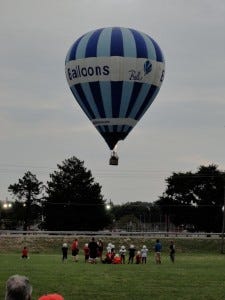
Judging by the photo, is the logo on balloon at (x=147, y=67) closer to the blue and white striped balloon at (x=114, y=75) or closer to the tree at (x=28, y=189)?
the blue and white striped balloon at (x=114, y=75)

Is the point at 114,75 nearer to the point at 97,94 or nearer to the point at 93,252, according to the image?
the point at 97,94

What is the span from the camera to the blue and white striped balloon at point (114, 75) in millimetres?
28906

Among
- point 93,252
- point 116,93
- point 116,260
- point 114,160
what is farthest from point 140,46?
point 116,260

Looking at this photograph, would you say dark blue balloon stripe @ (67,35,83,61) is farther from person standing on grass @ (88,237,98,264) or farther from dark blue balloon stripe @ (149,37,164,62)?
person standing on grass @ (88,237,98,264)

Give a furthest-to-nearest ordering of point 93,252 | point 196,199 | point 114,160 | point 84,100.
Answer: point 196,199 → point 93,252 → point 84,100 → point 114,160

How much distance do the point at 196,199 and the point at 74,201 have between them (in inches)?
955

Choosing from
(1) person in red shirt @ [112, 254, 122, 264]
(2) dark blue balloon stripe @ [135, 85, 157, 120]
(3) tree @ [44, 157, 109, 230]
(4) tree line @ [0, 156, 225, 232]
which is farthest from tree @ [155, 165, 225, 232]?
(2) dark blue balloon stripe @ [135, 85, 157, 120]

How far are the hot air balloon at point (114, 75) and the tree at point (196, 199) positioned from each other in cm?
8388

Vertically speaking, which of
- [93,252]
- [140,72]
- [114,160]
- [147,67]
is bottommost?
[93,252]

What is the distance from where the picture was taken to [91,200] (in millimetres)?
114812

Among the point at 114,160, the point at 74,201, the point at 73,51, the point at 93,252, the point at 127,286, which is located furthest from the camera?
the point at 74,201

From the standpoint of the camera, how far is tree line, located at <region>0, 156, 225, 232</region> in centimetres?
10981

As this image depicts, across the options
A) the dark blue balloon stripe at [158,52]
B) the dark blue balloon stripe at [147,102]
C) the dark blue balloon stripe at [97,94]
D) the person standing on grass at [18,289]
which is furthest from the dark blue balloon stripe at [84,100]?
the person standing on grass at [18,289]

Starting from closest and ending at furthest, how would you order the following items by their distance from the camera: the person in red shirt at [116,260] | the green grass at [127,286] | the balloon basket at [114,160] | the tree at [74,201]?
the green grass at [127,286]
the balloon basket at [114,160]
the person in red shirt at [116,260]
the tree at [74,201]
